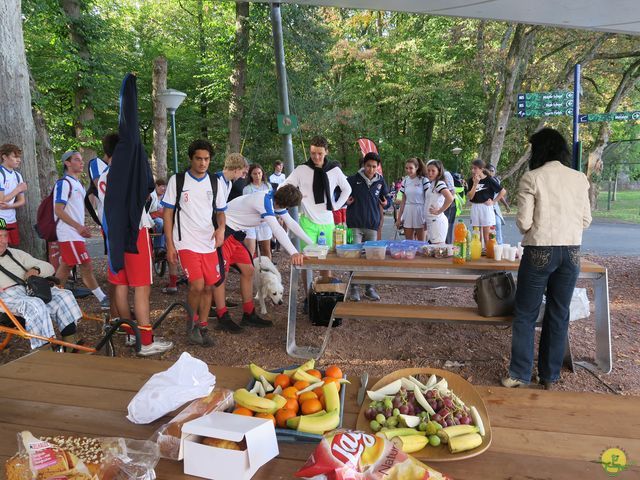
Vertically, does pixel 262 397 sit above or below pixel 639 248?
above

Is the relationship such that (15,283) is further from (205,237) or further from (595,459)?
(595,459)

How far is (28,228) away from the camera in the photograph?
18.2 feet

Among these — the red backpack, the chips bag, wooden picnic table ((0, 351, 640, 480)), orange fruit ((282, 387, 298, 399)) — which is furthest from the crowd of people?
the chips bag

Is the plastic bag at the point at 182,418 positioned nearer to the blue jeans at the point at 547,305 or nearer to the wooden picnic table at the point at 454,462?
the wooden picnic table at the point at 454,462

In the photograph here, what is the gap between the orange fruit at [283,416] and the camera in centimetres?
140

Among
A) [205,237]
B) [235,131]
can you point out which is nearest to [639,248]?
[205,237]

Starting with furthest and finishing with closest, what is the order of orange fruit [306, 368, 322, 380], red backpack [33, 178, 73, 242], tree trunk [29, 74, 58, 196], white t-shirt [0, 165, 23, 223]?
1. tree trunk [29, 74, 58, 196]
2. red backpack [33, 178, 73, 242]
3. white t-shirt [0, 165, 23, 223]
4. orange fruit [306, 368, 322, 380]

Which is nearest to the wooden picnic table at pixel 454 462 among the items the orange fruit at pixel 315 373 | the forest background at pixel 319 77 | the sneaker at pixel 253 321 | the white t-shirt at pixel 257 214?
the orange fruit at pixel 315 373

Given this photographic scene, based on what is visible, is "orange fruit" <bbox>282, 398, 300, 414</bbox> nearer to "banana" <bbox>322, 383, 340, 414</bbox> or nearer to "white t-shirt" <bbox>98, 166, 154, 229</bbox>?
"banana" <bbox>322, 383, 340, 414</bbox>

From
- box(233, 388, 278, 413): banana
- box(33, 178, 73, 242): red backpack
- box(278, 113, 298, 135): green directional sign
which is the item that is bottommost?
box(233, 388, 278, 413): banana

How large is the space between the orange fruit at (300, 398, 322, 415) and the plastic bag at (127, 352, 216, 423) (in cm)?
37

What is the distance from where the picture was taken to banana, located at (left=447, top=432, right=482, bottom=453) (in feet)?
4.27

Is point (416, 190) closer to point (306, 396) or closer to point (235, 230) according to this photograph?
point (235, 230)

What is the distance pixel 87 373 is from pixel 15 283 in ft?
7.43
